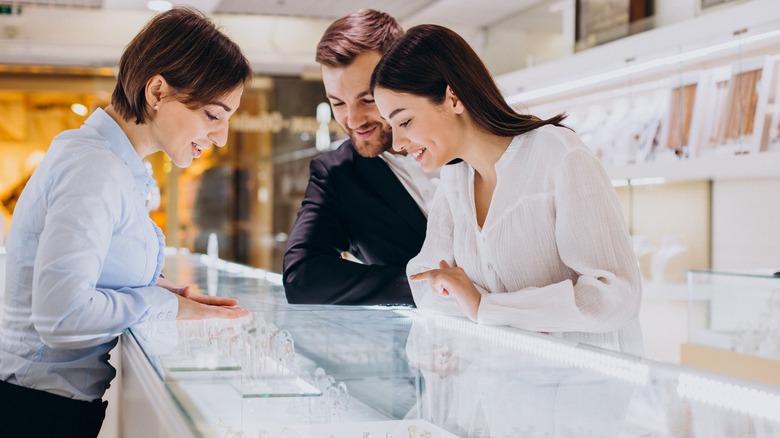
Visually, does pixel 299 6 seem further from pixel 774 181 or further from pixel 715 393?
pixel 715 393

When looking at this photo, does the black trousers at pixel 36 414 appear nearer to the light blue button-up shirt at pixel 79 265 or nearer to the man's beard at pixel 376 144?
the light blue button-up shirt at pixel 79 265

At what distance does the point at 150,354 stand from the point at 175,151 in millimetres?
508

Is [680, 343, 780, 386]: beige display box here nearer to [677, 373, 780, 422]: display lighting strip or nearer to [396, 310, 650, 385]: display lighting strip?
[396, 310, 650, 385]: display lighting strip

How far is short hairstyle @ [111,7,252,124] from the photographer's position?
150 centimetres

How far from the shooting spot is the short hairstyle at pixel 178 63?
150cm

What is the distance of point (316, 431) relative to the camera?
3.36 feet

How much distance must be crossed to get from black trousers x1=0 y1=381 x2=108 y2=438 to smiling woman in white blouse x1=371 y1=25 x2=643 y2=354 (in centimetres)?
67

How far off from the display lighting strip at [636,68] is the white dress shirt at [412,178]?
1.13m

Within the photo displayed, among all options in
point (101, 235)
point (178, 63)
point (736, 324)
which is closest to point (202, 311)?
point (101, 235)

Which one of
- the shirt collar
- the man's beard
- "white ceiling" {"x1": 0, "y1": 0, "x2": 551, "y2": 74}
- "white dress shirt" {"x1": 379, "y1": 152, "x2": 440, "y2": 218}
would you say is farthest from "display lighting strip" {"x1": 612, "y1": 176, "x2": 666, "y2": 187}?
the shirt collar

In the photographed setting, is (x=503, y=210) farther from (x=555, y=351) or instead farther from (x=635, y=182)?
(x=635, y=182)

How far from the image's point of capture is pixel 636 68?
4.46 m

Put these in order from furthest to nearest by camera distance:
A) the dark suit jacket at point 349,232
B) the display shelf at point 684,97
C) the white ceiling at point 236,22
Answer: the white ceiling at point 236,22 < the display shelf at point 684,97 < the dark suit jacket at point 349,232

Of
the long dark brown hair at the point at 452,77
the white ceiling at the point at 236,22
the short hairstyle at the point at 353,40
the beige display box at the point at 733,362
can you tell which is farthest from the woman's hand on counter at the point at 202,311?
the white ceiling at the point at 236,22
